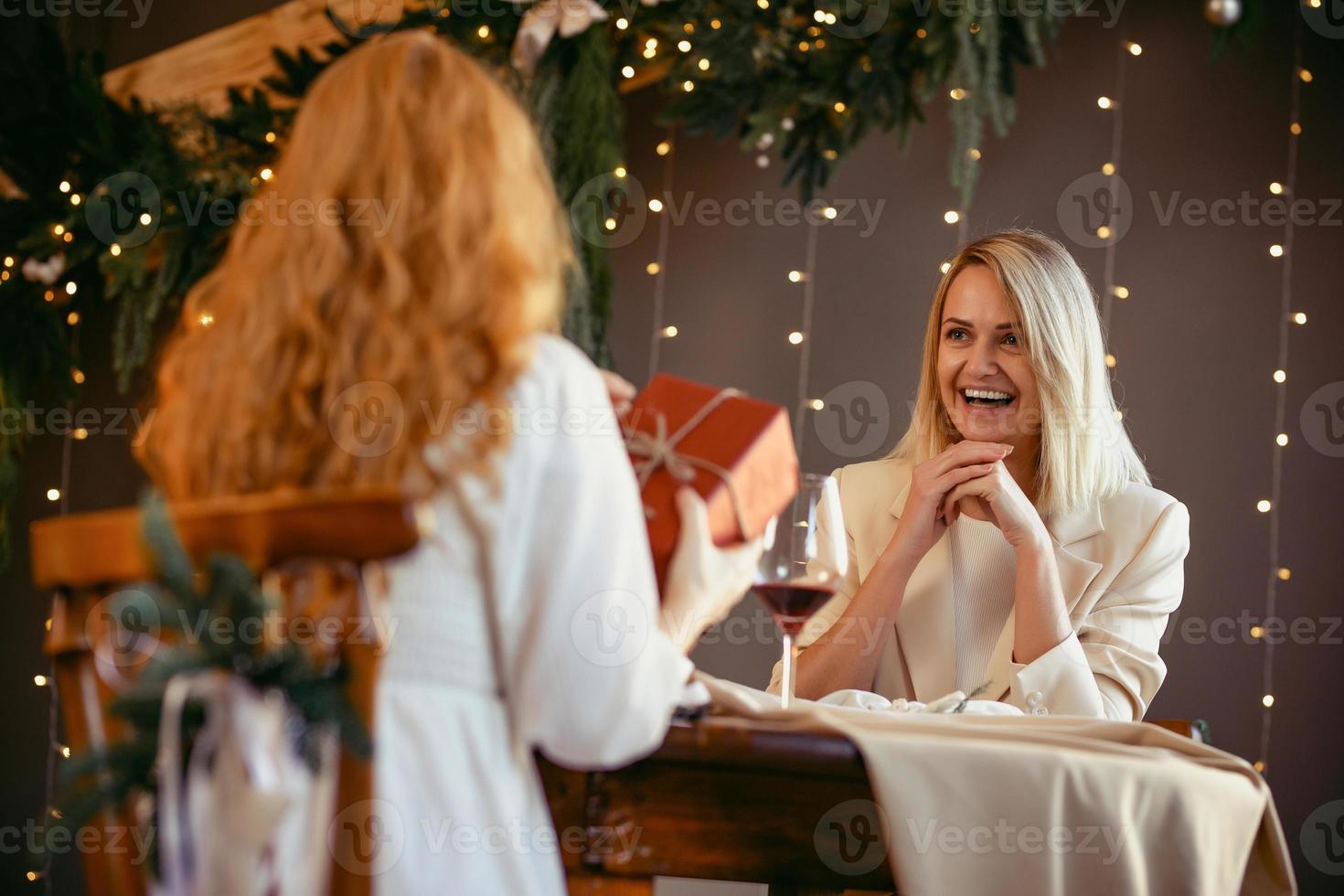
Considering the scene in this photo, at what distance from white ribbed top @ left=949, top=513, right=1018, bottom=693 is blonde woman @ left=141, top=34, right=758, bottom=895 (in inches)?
45.8

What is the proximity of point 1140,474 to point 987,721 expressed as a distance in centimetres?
119

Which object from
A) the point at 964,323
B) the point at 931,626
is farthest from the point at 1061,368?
the point at 931,626

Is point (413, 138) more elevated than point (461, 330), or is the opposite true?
point (413, 138)

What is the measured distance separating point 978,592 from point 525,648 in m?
1.35

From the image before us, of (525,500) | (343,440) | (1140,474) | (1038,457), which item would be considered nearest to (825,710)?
(525,500)

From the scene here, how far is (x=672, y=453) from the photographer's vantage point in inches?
56.3

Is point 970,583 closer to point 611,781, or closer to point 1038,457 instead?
point 1038,457

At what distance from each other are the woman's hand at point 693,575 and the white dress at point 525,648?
22 centimetres

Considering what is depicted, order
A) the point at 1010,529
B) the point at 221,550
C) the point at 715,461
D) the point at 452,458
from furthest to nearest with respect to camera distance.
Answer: the point at 1010,529 → the point at 715,461 → the point at 452,458 → the point at 221,550

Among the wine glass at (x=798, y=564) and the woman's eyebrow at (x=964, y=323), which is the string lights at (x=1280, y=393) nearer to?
the woman's eyebrow at (x=964, y=323)

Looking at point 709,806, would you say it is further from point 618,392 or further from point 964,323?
point 964,323

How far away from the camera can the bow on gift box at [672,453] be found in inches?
55.1

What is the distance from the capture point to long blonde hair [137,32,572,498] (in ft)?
3.64

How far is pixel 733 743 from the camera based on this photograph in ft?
4.15
